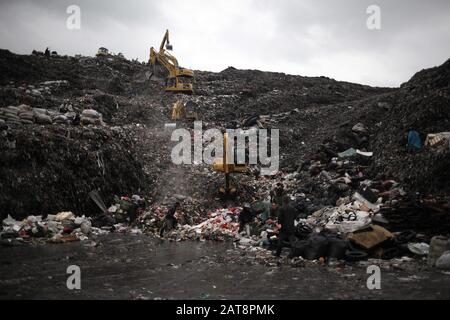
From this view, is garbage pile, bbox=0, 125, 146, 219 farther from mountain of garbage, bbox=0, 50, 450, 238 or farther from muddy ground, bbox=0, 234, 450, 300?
muddy ground, bbox=0, 234, 450, 300

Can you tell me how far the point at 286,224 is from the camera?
731cm

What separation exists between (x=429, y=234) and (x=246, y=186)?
274 inches

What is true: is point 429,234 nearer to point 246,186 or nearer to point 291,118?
point 246,186

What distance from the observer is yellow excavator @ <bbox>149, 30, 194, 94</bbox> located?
24.3 m

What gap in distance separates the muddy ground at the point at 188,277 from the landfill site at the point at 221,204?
0.03 meters

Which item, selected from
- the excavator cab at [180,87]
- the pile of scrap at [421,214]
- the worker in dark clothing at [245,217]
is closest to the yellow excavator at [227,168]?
the worker in dark clothing at [245,217]

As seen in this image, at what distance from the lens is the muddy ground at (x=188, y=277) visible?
15.5 ft

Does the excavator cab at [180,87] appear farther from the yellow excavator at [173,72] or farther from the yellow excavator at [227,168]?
the yellow excavator at [227,168]

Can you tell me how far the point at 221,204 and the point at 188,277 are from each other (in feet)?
21.5

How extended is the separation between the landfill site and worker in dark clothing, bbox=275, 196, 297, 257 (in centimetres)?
3

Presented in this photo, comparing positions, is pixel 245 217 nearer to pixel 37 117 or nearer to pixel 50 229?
pixel 50 229

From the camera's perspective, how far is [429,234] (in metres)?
6.81

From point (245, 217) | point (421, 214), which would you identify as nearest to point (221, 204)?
point (245, 217)

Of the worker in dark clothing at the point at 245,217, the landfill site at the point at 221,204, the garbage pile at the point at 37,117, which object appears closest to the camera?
the landfill site at the point at 221,204
